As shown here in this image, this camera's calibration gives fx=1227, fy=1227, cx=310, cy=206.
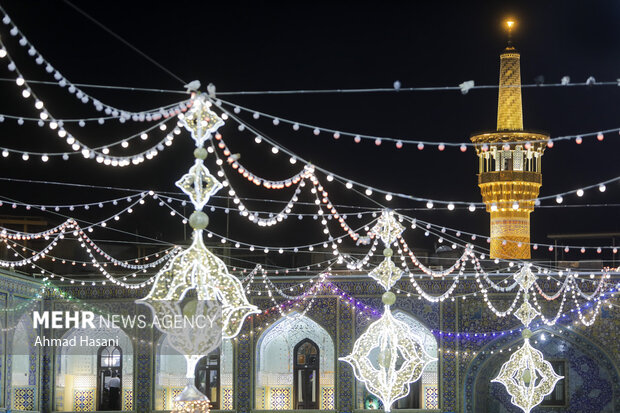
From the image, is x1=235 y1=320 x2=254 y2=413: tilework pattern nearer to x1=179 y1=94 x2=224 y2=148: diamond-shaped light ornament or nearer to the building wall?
the building wall

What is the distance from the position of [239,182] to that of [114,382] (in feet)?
13.9

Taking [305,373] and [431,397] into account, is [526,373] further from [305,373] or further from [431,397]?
[305,373]

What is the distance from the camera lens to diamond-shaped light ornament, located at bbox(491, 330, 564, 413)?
48.8 ft

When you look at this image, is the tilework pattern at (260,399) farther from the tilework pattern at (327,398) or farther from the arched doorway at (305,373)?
the tilework pattern at (327,398)

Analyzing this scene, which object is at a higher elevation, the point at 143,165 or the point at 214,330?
the point at 143,165

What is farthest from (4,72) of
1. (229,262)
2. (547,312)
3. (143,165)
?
(547,312)

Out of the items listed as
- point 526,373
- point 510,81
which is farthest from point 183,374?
point 510,81

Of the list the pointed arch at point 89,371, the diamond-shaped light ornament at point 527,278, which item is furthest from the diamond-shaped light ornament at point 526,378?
the pointed arch at point 89,371

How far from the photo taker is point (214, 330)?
909 centimetres

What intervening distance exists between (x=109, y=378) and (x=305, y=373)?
300cm

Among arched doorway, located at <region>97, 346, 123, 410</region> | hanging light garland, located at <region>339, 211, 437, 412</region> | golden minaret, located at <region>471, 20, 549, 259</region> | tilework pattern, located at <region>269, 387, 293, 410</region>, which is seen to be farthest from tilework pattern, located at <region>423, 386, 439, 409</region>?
golden minaret, located at <region>471, 20, 549, 259</region>

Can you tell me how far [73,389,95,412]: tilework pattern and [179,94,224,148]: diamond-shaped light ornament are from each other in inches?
417

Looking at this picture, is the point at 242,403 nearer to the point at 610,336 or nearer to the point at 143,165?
the point at 143,165

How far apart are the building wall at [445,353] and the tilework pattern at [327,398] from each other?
0.35 metres
